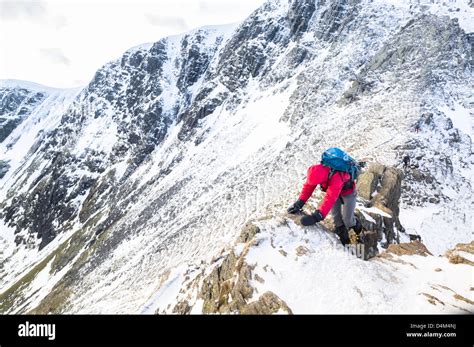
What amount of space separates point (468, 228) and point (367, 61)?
45.7m

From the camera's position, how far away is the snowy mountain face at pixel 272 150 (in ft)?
92.7

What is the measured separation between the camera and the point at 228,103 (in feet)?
336

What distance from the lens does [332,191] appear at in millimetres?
10086

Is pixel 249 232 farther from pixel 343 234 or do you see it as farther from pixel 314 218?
pixel 314 218

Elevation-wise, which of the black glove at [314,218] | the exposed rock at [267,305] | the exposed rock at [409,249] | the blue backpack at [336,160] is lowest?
the exposed rock at [267,305]

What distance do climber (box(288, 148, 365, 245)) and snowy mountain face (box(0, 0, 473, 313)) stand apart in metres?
0.98

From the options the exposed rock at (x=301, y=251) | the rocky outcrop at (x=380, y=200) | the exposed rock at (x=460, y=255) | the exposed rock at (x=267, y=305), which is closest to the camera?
the exposed rock at (x=267, y=305)

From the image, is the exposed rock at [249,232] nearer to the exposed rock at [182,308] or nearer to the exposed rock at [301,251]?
the exposed rock at [301,251]

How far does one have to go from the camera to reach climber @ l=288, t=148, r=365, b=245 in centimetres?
1012

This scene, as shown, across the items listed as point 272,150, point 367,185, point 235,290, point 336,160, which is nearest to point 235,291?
point 235,290

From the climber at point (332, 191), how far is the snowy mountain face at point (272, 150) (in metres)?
0.98

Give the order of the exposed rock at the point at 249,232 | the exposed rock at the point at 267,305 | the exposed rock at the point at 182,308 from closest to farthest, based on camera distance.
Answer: the exposed rock at the point at 267,305, the exposed rock at the point at 249,232, the exposed rock at the point at 182,308

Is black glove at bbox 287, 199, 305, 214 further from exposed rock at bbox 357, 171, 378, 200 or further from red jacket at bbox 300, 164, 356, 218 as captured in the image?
exposed rock at bbox 357, 171, 378, 200

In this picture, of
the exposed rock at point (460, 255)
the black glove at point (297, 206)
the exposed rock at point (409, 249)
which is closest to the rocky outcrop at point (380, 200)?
the exposed rock at point (409, 249)
